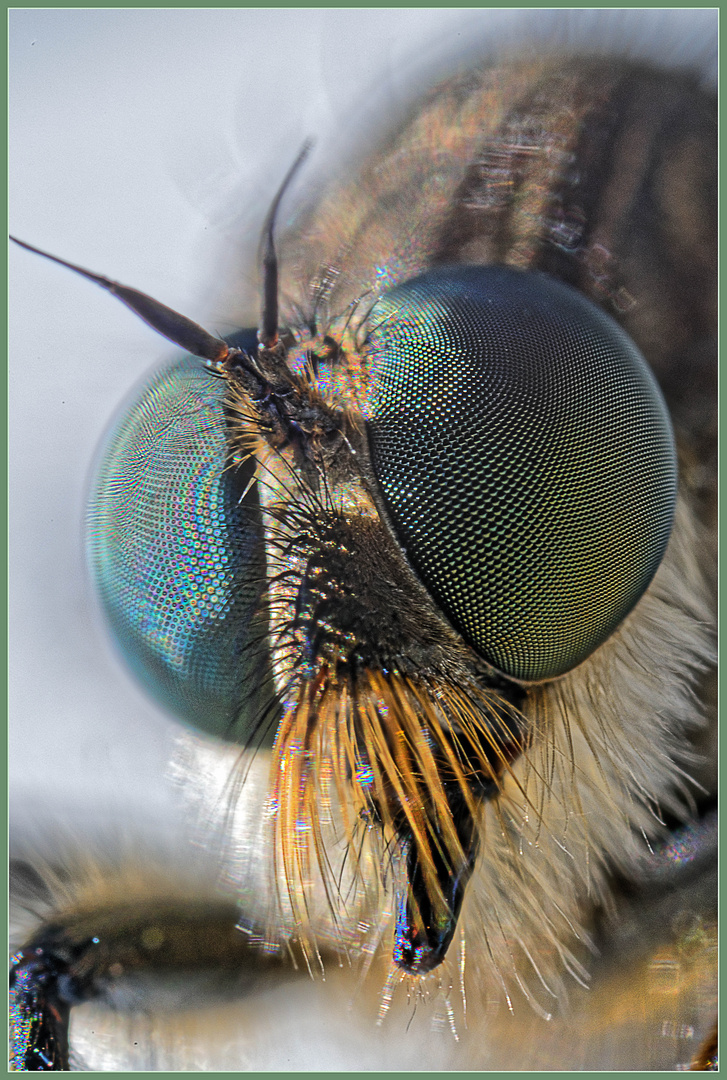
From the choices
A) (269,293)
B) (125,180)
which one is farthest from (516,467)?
(125,180)

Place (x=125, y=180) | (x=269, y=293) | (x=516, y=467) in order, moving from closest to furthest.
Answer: (x=516, y=467) → (x=269, y=293) → (x=125, y=180)

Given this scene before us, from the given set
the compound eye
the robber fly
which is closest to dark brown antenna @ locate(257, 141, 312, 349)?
the robber fly

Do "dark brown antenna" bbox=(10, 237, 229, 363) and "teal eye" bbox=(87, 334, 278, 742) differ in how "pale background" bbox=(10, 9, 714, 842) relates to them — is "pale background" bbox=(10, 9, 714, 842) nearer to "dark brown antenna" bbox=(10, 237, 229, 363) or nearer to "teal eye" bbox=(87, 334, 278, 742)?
"teal eye" bbox=(87, 334, 278, 742)

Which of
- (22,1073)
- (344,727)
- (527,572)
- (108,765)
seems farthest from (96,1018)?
(527,572)

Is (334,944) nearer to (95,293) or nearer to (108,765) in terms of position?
(108,765)

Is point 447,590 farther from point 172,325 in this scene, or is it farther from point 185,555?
point 172,325

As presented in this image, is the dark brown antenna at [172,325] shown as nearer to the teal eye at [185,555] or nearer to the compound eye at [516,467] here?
the teal eye at [185,555]
